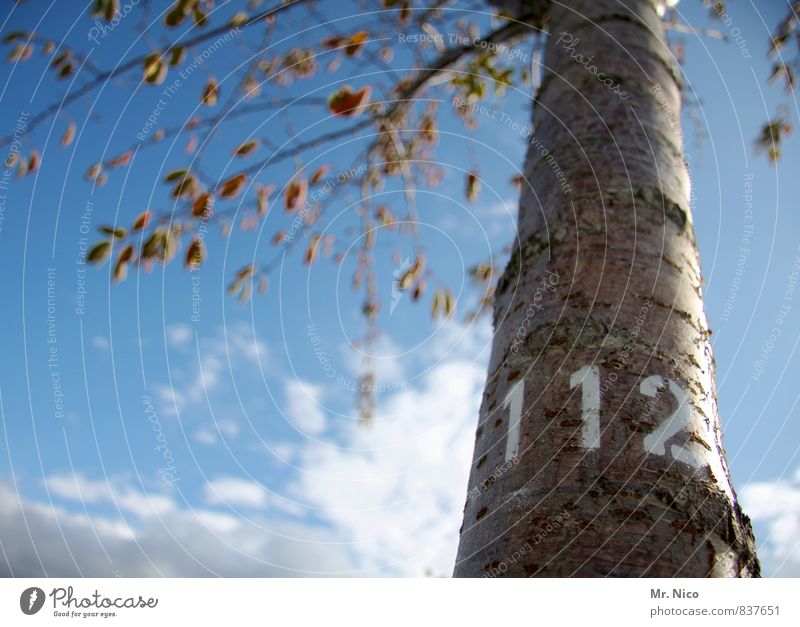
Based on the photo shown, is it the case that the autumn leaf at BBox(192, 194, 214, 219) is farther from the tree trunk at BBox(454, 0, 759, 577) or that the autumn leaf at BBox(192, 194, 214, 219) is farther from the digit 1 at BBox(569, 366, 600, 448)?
the digit 1 at BBox(569, 366, 600, 448)

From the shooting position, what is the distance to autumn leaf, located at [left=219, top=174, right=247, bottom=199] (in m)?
2.13

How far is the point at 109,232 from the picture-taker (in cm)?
181

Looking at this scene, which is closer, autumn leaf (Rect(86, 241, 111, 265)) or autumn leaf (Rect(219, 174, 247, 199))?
autumn leaf (Rect(86, 241, 111, 265))

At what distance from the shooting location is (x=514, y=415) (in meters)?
0.91

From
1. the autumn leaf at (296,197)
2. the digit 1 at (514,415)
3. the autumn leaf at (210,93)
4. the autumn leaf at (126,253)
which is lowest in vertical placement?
the digit 1 at (514,415)

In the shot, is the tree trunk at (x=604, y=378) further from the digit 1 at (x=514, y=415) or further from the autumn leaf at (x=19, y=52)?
the autumn leaf at (x=19, y=52)

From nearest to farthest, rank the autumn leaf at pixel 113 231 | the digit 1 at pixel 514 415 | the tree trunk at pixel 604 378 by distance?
the tree trunk at pixel 604 378 < the digit 1 at pixel 514 415 < the autumn leaf at pixel 113 231

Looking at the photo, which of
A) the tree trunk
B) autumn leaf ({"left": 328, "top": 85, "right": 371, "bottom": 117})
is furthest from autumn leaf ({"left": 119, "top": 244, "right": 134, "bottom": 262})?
the tree trunk

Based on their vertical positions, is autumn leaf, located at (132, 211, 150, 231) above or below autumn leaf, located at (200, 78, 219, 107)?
below

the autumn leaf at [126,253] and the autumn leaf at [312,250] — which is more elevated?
the autumn leaf at [312,250]

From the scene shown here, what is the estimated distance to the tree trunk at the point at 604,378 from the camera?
74cm

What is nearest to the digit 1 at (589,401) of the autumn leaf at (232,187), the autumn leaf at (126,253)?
the autumn leaf at (232,187)
